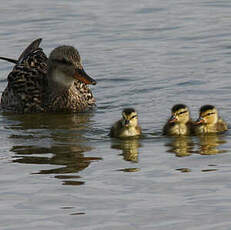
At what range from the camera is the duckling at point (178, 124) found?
28.7ft

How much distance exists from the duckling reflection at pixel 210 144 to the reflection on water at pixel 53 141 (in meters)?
0.97

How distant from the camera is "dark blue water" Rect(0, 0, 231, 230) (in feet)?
20.9

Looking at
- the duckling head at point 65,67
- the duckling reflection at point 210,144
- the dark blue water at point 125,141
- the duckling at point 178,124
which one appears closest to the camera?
the dark blue water at point 125,141

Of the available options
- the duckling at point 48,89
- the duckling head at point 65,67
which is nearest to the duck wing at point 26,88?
the duckling at point 48,89

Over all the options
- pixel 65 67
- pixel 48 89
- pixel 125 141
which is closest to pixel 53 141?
pixel 125 141

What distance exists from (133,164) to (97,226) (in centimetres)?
166

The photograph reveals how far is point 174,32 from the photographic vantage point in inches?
546

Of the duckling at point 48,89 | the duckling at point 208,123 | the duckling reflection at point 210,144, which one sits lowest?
the duckling reflection at point 210,144

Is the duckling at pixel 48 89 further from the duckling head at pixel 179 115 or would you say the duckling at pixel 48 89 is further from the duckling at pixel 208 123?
the duckling at pixel 208 123

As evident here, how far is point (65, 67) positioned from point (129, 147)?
7.64 feet

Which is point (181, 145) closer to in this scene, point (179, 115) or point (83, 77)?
point (179, 115)

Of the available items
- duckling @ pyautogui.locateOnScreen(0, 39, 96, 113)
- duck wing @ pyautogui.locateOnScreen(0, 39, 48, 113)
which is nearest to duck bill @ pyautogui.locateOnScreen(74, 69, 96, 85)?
duckling @ pyautogui.locateOnScreen(0, 39, 96, 113)

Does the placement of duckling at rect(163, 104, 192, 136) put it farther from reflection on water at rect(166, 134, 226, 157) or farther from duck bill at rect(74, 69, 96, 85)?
duck bill at rect(74, 69, 96, 85)

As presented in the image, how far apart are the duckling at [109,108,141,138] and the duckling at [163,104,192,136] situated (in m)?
0.30
